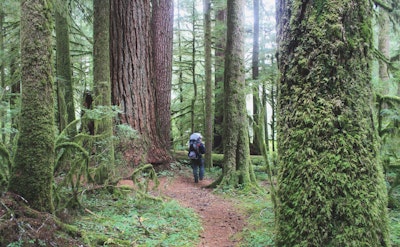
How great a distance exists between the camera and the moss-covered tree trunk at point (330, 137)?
183 cm

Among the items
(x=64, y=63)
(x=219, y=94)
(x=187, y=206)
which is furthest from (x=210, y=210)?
(x=219, y=94)

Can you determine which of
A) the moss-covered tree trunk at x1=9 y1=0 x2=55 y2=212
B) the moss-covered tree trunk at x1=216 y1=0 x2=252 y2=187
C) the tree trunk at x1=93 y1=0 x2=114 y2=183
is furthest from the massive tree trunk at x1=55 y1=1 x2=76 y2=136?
the moss-covered tree trunk at x1=9 y1=0 x2=55 y2=212

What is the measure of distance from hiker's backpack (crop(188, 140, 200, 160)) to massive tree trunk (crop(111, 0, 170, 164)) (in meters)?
1.24

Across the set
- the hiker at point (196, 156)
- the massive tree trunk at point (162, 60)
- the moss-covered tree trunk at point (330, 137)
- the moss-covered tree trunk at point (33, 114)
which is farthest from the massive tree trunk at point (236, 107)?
the moss-covered tree trunk at point (330, 137)

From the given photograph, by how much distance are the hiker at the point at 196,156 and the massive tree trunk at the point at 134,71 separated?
4.25 feet

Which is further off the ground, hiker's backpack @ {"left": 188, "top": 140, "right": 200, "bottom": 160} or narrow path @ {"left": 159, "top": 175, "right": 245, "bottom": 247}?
hiker's backpack @ {"left": 188, "top": 140, "right": 200, "bottom": 160}

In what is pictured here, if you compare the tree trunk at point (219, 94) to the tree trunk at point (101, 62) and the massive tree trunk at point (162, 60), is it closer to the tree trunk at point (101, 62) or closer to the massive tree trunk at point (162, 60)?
the massive tree trunk at point (162, 60)

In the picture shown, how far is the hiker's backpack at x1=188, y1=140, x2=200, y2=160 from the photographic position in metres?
9.54

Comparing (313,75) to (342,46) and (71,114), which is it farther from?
(71,114)

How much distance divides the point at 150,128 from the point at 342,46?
855cm

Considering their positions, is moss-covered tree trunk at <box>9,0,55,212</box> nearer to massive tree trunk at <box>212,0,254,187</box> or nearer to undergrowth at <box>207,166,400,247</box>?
undergrowth at <box>207,166,400,247</box>

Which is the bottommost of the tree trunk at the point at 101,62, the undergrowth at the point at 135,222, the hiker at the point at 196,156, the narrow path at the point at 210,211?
the narrow path at the point at 210,211

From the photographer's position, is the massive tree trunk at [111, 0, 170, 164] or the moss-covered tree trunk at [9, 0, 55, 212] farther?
the massive tree trunk at [111, 0, 170, 164]

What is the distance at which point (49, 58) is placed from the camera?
3.77 meters
